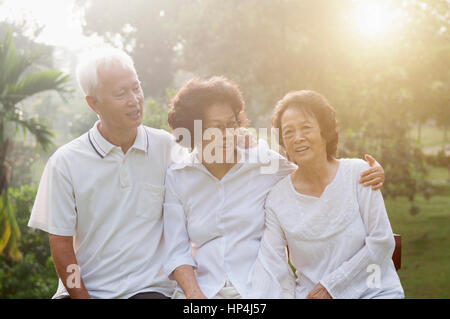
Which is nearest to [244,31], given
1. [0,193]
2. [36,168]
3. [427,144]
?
[427,144]

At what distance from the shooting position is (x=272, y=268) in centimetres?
248

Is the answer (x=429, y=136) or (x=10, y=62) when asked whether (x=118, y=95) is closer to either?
(x=10, y=62)

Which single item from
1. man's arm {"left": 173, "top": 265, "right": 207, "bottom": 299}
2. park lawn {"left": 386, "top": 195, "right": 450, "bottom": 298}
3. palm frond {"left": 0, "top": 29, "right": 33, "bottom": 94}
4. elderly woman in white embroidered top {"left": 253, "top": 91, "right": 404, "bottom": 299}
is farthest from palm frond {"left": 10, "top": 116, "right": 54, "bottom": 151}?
park lawn {"left": 386, "top": 195, "right": 450, "bottom": 298}

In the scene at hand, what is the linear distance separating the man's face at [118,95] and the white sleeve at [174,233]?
387mm

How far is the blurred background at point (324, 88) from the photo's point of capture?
6766 millimetres

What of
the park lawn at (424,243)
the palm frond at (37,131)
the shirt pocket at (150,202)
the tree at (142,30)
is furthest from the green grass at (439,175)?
the tree at (142,30)

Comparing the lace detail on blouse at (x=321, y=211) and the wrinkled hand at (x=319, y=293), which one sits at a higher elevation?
the lace detail on blouse at (x=321, y=211)

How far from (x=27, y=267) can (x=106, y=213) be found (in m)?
4.94

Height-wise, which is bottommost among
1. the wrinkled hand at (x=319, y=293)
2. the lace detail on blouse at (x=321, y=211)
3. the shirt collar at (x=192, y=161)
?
the wrinkled hand at (x=319, y=293)

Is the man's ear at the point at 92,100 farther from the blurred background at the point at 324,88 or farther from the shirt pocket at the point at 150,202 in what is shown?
the blurred background at the point at 324,88

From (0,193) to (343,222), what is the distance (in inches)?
213

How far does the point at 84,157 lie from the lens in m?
2.64

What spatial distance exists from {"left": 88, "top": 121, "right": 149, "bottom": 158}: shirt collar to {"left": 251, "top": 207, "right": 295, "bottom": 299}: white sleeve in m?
0.78
